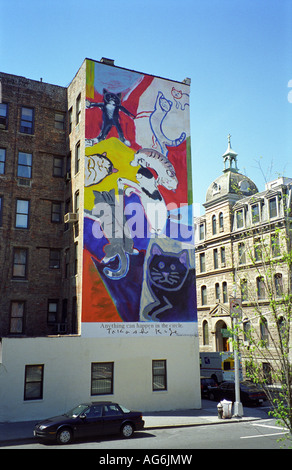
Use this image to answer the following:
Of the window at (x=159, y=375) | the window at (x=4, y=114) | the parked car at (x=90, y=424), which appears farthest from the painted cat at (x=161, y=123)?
the parked car at (x=90, y=424)

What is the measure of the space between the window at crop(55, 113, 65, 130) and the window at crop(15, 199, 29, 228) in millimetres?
6430

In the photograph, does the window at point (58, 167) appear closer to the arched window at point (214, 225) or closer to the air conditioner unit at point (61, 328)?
the air conditioner unit at point (61, 328)

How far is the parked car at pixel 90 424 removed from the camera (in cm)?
1605

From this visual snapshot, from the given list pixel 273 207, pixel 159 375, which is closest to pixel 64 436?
pixel 159 375

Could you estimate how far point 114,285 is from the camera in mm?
25266

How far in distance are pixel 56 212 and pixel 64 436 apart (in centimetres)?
1651

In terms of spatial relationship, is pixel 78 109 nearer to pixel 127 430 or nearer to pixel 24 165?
pixel 24 165

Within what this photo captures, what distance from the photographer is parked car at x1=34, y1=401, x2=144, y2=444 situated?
52.6 ft

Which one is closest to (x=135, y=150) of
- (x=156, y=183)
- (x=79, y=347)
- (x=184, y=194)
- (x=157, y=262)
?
(x=156, y=183)

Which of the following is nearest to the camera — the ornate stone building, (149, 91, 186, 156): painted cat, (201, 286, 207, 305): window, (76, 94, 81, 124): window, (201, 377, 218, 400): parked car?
(76, 94, 81, 124): window

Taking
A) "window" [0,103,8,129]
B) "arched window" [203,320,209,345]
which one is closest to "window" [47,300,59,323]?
"window" [0,103,8,129]

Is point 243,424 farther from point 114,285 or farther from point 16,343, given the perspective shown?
point 16,343

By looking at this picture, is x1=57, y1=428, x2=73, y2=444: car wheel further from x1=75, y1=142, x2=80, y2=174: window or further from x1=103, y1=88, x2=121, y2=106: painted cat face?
x1=103, y1=88, x2=121, y2=106: painted cat face

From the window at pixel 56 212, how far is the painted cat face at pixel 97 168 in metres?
4.61
